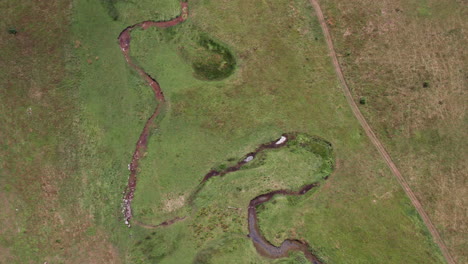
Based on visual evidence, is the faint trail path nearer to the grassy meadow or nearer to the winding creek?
the grassy meadow

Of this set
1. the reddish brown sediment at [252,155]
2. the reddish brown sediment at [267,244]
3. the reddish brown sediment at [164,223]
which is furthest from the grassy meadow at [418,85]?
the reddish brown sediment at [164,223]

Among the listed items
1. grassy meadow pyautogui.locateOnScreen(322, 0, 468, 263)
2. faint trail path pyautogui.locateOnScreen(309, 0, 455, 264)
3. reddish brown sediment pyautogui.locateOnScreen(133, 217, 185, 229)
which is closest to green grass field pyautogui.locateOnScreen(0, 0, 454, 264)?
reddish brown sediment pyautogui.locateOnScreen(133, 217, 185, 229)

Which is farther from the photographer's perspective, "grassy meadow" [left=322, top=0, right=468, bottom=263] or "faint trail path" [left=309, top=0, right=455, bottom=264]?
"grassy meadow" [left=322, top=0, right=468, bottom=263]

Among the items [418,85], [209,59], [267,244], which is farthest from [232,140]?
[418,85]

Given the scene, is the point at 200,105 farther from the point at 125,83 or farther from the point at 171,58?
the point at 125,83

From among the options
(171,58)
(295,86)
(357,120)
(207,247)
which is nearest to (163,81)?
(171,58)

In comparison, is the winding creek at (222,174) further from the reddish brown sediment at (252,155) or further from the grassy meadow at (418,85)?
the grassy meadow at (418,85)
